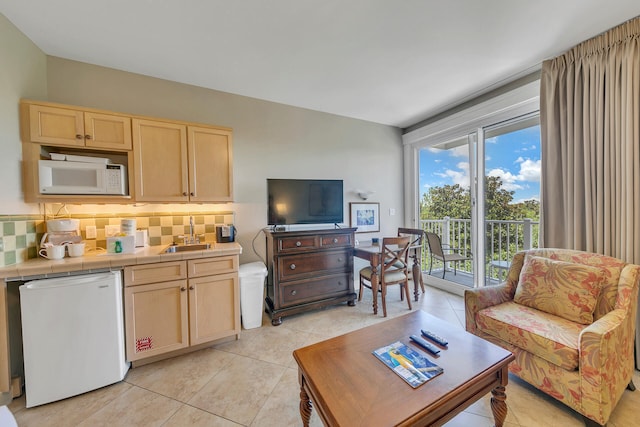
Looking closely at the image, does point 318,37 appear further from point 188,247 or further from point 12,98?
point 12,98

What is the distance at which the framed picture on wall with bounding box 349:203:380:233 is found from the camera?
11.6ft

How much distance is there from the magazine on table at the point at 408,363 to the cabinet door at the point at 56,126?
264 cm

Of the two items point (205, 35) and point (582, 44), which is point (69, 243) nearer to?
point (205, 35)

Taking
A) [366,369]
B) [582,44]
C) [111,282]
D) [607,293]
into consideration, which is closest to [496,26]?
[582,44]

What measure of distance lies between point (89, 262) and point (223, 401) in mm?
1312

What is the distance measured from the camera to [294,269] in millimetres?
2570

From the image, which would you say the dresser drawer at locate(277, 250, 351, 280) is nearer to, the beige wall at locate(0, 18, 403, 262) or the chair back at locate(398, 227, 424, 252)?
the beige wall at locate(0, 18, 403, 262)

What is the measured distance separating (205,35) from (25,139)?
1.52 m

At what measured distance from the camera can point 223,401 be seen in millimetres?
1534

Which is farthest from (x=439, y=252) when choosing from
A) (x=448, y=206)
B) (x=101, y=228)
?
(x=101, y=228)

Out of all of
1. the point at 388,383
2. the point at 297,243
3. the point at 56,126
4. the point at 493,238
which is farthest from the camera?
the point at 493,238

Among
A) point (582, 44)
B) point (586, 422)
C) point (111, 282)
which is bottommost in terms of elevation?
point (586, 422)

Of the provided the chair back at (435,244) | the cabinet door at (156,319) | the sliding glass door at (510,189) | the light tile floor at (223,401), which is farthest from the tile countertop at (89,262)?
the sliding glass door at (510,189)

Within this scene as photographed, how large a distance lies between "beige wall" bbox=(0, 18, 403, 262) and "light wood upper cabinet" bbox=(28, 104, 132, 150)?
114 millimetres
